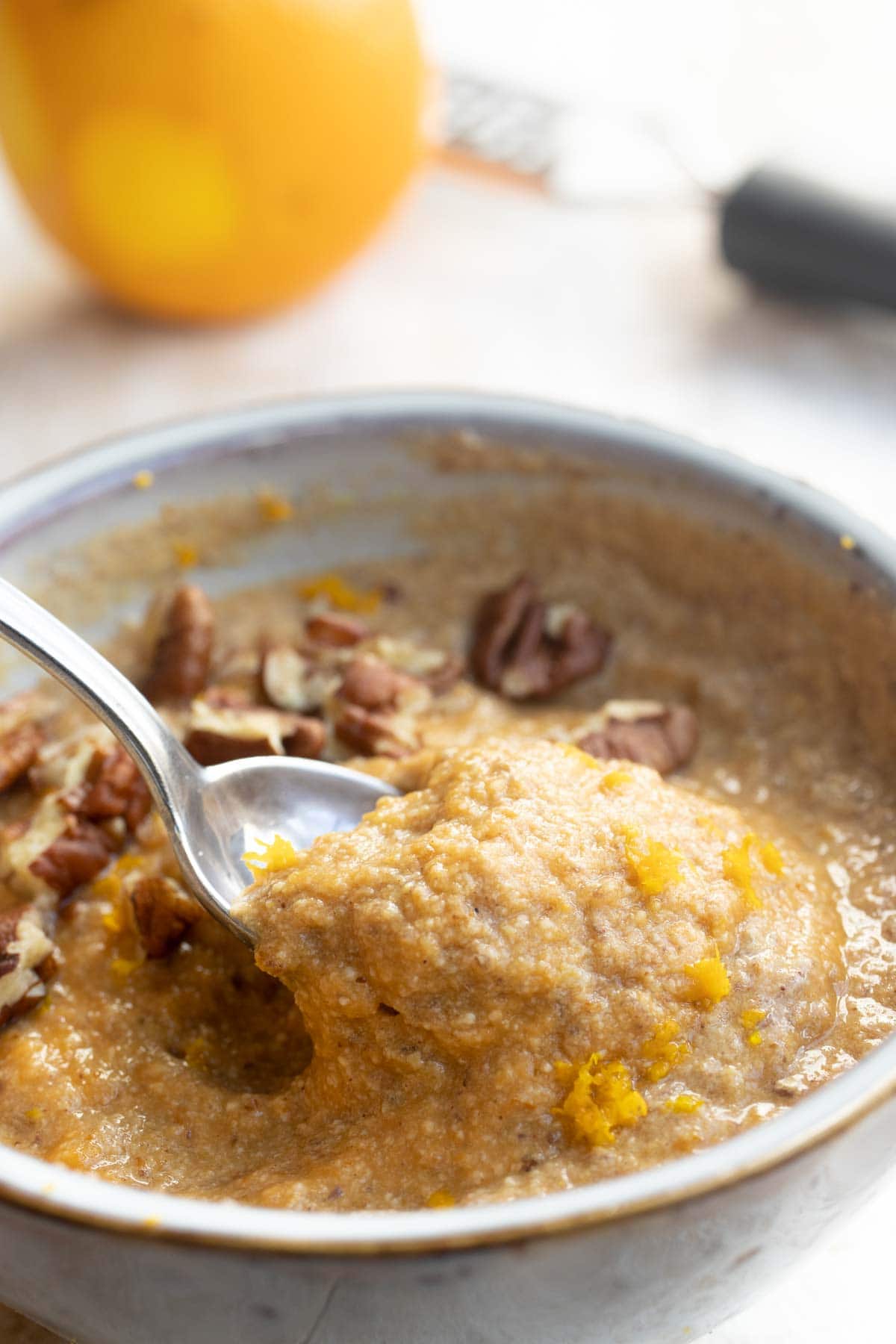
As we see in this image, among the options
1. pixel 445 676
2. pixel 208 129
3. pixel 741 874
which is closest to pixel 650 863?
pixel 741 874

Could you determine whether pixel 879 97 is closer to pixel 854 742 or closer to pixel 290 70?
pixel 290 70

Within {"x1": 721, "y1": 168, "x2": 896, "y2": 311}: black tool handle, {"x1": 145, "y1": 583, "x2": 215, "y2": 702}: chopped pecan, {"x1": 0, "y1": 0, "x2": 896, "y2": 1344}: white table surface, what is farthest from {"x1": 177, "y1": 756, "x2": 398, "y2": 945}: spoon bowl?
{"x1": 721, "y1": 168, "x2": 896, "y2": 311}: black tool handle

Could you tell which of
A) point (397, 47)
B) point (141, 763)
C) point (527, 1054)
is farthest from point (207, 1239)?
point (397, 47)

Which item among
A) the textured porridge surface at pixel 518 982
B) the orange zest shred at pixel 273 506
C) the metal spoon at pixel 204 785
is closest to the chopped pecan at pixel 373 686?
the metal spoon at pixel 204 785

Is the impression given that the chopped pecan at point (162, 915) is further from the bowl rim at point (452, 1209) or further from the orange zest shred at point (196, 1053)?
the bowl rim at point (452, 1209)

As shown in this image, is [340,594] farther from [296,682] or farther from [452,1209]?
[452,1209]

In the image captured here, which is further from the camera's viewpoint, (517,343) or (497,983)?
(517,343)
